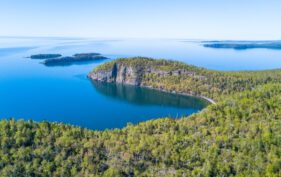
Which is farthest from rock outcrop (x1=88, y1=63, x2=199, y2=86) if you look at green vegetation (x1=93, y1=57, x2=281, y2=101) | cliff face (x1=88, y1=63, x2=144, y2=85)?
green vegetation (x1=93, y1=57, x2=281, y2=101)

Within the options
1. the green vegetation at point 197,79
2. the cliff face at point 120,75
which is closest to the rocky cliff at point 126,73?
the cliff face at point 120,75

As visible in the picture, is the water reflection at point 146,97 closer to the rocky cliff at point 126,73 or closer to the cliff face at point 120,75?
the cliff face at point 120,75

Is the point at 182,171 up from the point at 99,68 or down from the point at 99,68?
down

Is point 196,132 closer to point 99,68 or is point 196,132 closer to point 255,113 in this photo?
point 255,113

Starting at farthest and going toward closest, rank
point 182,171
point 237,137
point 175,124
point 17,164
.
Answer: point 175,124 < point 237,137 < point 17,164 < point 182,171

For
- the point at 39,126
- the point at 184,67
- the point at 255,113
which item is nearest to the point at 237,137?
the point at 255,113

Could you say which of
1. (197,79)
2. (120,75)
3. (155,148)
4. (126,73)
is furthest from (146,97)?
(155,148)

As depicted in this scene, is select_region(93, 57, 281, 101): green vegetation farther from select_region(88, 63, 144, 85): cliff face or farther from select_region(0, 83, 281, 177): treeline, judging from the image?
select_region(0, 83, 281, 177): treeline
